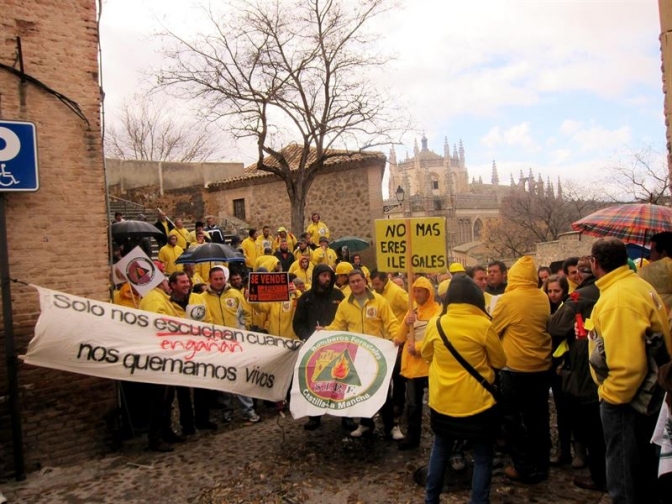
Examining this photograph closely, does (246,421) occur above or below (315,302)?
below

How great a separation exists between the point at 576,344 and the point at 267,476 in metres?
3.21

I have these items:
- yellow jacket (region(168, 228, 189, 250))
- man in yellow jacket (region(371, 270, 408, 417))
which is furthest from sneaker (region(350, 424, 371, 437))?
yellow jacket (region(168, 228, 189, 250))

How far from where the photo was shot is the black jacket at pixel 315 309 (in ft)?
23.4

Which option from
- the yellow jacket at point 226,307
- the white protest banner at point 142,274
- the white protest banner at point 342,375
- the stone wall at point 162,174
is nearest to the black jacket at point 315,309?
the yellow jacket at point 226,307

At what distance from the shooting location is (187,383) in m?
5.91

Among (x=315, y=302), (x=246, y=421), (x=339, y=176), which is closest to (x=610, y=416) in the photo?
(x=315, y=302)

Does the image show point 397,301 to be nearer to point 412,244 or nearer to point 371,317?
point 371,317

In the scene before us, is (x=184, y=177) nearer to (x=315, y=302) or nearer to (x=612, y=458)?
(x=315, y=302)

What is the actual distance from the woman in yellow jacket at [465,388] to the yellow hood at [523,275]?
95 cm

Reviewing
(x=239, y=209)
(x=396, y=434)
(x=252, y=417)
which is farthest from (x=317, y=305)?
(x=239, y=209)

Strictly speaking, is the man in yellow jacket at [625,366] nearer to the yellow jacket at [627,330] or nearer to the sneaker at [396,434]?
the yellow jacket at [627,330]

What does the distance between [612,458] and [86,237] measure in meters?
5.66

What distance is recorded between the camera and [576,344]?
4.85m

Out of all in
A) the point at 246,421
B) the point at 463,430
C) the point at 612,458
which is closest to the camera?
the point at 612,458
